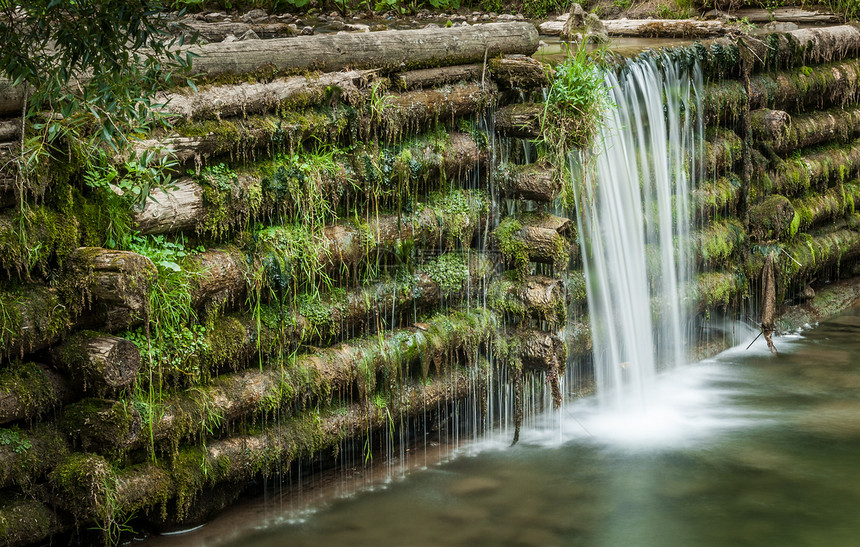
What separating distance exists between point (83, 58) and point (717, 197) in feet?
26.3

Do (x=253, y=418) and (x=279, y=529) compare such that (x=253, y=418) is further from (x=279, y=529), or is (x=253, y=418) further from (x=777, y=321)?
(x=777, y=321)

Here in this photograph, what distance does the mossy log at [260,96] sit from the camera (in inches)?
239

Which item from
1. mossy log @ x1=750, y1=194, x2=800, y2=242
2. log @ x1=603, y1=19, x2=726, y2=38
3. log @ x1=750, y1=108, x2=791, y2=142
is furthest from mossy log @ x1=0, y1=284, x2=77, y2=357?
log @ x1=603, y1=19, x2=726, y2=38

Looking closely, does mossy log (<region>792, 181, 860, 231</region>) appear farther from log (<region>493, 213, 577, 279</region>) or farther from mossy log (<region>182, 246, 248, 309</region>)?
mossy log (<region>182, 246, 248, 309</region>)

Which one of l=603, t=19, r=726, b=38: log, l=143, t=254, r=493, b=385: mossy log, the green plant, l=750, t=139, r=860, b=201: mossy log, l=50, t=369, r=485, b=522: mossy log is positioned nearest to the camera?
l=50, t=369, r=485, b=522: mossy log

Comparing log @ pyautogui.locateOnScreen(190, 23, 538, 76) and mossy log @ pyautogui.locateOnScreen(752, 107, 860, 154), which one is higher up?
log @ pyautogui.locateOnScreen(190, 23, 538, 76)

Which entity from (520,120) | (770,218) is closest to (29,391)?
(520,120)

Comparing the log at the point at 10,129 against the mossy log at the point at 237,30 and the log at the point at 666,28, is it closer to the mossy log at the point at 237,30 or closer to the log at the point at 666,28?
the mossy log at the point at 237,30

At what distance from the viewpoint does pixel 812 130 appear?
11969 millimetres

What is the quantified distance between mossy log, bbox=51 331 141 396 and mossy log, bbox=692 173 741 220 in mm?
7043

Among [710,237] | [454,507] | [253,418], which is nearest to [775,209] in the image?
[710,237]

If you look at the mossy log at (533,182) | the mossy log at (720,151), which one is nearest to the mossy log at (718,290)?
the mossy log at (720,151)

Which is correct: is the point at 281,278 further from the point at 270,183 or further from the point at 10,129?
the point at 10,129

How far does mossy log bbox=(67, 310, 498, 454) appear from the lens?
5.95 m
